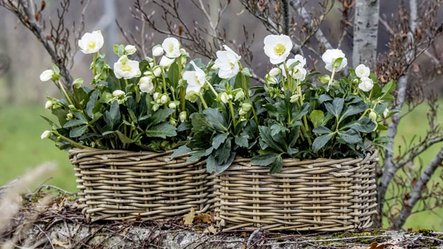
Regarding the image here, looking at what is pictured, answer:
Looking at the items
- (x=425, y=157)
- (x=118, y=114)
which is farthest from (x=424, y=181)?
(x=425, y=157)

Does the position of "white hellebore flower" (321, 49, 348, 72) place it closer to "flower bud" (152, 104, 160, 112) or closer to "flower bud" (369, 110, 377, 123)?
"flower bud" (369, 110, 377, 123)

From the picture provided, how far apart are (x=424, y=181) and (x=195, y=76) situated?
151 cm

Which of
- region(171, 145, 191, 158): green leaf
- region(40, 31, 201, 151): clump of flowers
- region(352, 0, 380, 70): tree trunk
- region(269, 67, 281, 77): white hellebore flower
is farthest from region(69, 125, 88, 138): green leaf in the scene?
region(352, 0, 380, 70): tree trunk

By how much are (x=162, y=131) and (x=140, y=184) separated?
21 centimetres

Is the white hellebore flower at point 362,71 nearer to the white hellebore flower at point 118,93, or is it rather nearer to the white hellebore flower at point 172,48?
the white hellebore flower at point 172,48

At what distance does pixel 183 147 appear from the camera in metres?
2.44

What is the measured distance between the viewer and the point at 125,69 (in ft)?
8.13

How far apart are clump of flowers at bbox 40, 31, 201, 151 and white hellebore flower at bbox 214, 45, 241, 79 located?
168mm

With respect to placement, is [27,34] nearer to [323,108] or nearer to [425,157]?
[425,157]

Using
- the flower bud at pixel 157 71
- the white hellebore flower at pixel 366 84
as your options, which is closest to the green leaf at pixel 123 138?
the flower bud at pixel 157 71

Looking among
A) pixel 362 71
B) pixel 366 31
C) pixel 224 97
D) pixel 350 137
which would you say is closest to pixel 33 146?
pixel 366 31

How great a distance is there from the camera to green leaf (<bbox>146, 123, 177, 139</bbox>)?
2.46m

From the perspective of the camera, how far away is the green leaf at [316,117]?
2.27 meters

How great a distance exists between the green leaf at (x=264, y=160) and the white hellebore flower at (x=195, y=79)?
31 cm
